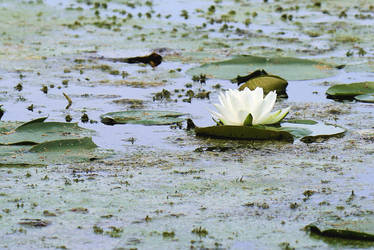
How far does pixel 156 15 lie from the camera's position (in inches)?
424

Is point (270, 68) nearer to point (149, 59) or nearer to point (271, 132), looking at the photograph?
point (149, 59)

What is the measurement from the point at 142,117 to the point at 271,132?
3.13 feet

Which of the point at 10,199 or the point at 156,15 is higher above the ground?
the point at 156,15

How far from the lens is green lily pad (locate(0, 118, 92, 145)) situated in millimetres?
4453

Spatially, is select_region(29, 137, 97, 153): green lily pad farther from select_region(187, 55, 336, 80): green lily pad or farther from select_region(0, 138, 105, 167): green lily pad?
select_region(187, 55, 336, 80): green lily pad

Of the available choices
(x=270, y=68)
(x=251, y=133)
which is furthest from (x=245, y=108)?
(x=270, y=68)

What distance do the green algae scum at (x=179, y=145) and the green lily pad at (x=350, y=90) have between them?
12 mm

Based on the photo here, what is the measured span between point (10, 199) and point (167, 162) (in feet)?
3.12

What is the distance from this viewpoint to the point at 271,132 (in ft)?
15.3

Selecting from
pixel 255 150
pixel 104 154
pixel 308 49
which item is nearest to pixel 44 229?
pixel 104 154

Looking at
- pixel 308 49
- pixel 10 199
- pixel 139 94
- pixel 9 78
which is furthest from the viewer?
pixel 308 49

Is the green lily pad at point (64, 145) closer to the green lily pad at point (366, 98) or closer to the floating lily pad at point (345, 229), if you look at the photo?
the floating lily pad at point (345, 229)

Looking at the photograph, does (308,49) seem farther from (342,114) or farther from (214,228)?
(214,228)

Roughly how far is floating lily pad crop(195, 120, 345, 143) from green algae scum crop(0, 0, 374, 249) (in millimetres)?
11
